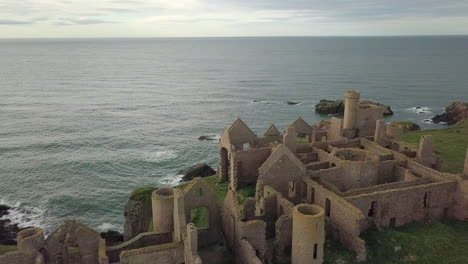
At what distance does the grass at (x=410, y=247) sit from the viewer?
26656mm

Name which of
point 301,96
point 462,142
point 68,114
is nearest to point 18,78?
point 68,114

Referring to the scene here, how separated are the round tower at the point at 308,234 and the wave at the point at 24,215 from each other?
3556cm

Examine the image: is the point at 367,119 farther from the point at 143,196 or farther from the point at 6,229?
the point at 6,229

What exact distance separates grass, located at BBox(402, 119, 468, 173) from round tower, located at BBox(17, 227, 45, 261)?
4182cm

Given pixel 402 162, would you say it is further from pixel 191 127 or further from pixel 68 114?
pixel 68 114

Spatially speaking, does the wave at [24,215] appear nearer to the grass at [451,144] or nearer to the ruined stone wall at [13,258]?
the ruined stone wall at [13,258]

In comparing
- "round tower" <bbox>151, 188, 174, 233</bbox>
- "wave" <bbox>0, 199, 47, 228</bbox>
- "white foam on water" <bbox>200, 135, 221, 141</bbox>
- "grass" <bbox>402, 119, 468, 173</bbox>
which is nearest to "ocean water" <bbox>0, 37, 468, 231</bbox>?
"wave" <bbox>0, 199, 47, 228</bbox>

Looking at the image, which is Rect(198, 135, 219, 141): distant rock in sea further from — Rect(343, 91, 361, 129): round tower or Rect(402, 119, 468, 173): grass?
Rect(402, 119, 468, 173): grass

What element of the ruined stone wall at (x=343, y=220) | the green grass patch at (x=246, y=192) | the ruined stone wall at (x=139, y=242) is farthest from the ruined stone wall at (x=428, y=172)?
the ruined stone wall at (x=139, y=242)

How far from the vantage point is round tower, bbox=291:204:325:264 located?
75.3 ft

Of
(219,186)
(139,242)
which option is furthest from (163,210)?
(219,186)

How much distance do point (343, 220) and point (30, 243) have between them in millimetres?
20202

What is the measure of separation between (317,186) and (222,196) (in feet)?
37.3

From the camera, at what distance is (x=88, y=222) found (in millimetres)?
47844
